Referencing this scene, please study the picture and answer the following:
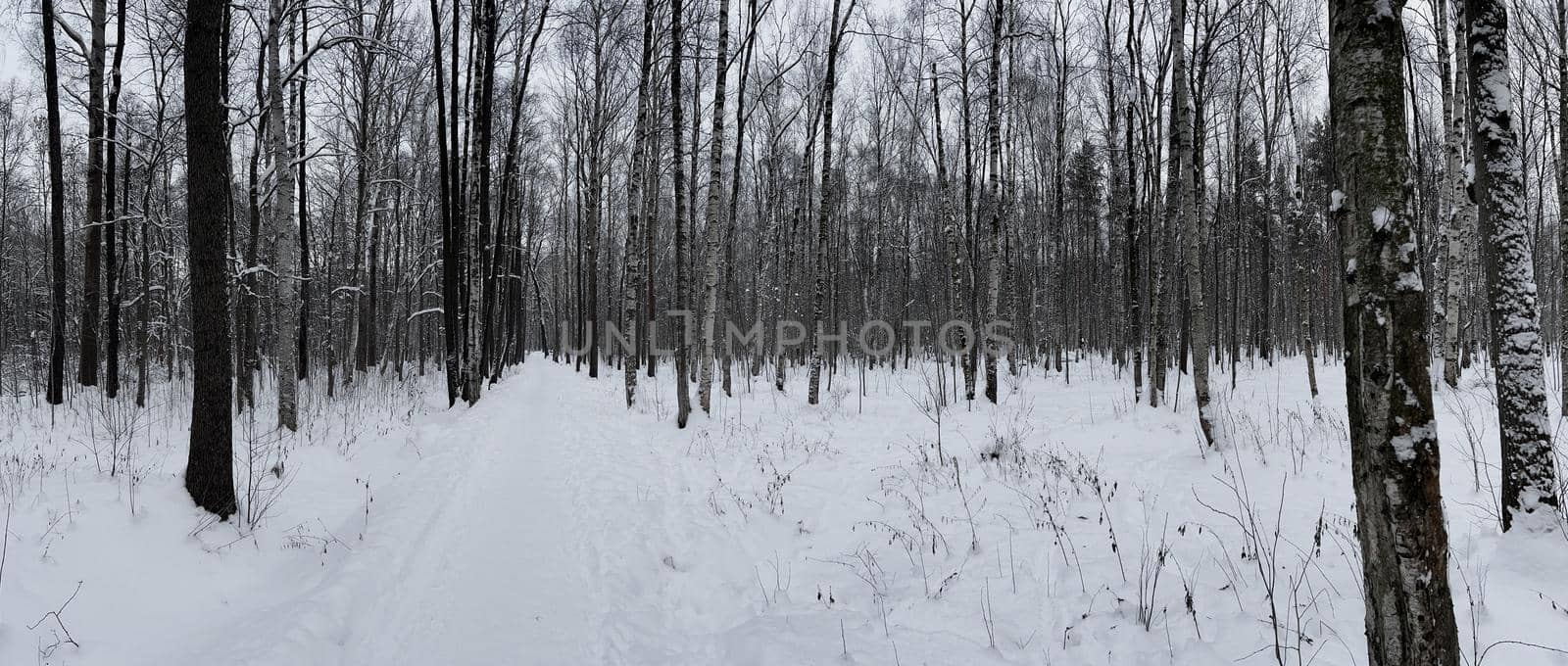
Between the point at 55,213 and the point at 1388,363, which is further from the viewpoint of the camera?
the point at 55,213

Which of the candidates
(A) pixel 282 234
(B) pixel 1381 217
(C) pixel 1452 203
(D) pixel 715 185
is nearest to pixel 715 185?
(D) pixel 715 185

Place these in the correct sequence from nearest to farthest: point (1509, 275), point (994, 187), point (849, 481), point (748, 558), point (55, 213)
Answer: point (1509, 275)
point (748, 558)
point (849, 481)
point (55, 213)
point (994, 187)

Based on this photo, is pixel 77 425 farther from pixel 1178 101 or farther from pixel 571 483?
pixel 1178 101

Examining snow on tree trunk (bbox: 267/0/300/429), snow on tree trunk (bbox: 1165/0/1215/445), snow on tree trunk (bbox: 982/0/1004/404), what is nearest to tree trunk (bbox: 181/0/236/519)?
snow on tree trunk (bbox: 267/0/300/429)

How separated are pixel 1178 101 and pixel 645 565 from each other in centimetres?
753

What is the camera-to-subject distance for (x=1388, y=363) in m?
1.85

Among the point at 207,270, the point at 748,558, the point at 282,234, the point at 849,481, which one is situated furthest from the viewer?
the point at 282,234

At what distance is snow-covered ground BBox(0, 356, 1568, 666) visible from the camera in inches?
122

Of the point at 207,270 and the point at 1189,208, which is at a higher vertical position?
the point at 1189,208

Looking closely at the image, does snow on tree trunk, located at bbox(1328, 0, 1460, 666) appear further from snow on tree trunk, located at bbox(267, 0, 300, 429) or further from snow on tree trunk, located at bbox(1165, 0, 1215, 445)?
snow on tree trunk, located at bbox(267, 0, 300, 429)

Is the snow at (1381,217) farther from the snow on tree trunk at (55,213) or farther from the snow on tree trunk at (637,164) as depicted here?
the snow on tree trunk at (55,213)

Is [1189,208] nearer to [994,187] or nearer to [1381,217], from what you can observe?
[994,187]

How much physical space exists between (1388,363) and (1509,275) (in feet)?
10.3

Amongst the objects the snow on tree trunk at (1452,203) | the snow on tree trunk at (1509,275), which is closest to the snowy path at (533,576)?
the snow on tree trunk at (1509,275)
